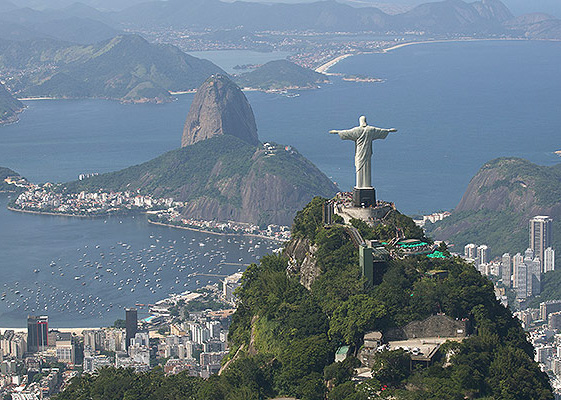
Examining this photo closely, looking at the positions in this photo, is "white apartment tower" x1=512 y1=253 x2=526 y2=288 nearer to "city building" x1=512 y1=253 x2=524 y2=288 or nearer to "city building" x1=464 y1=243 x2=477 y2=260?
"city building" x1=512 y1=253 x2=524 y2=288

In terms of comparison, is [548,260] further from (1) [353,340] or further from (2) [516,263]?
(1) [353,340]

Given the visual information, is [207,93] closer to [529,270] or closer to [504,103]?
[504,103]

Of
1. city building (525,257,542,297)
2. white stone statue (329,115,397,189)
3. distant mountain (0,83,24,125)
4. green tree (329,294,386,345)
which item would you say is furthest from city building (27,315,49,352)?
distant mountain (0,83,24,125)

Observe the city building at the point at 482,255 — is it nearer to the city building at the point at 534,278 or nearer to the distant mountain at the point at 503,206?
the distant mountain at the point at 503,206

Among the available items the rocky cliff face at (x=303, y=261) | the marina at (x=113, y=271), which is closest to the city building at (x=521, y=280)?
the marina at (x=113, y=271)

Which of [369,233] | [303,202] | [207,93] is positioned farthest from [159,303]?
[207,93]

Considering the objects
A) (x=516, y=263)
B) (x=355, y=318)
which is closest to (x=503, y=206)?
(x=516, y=263)
